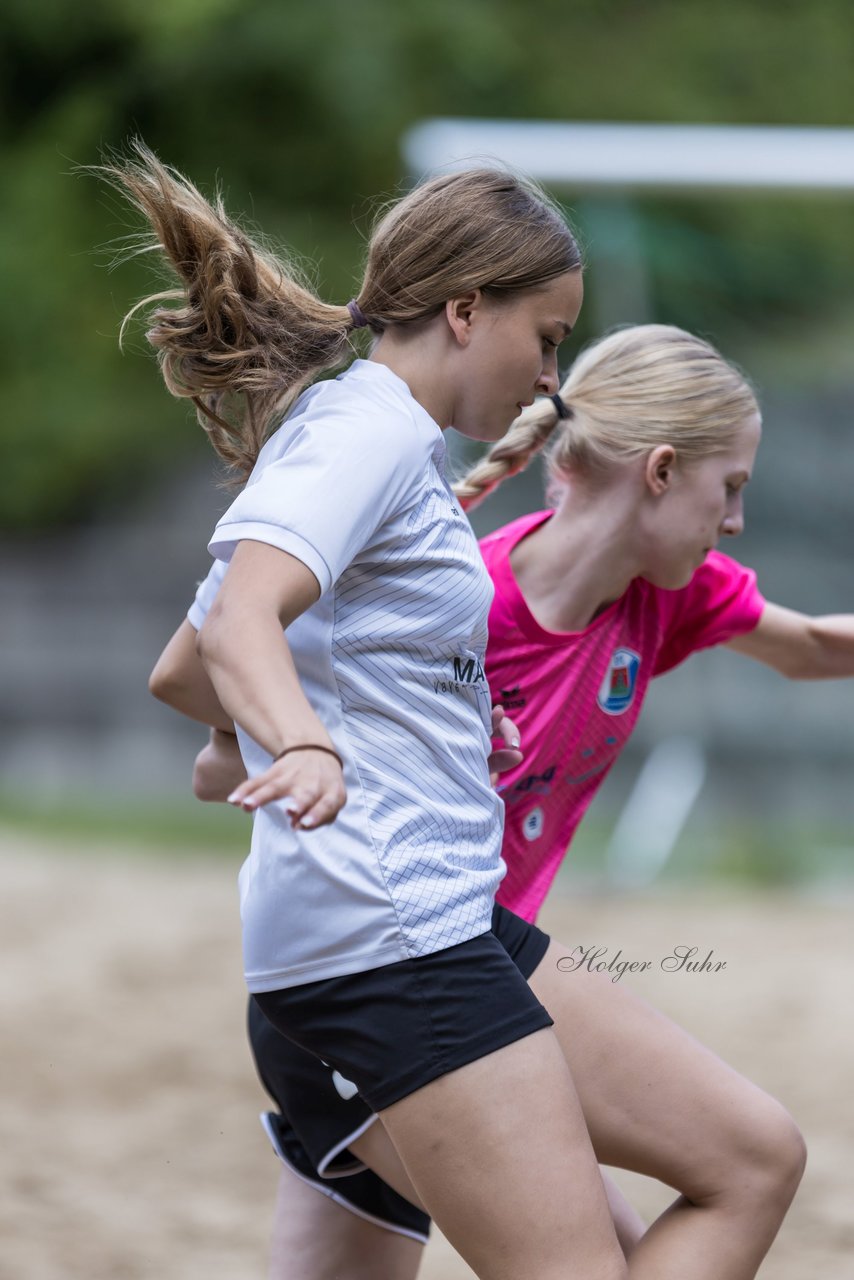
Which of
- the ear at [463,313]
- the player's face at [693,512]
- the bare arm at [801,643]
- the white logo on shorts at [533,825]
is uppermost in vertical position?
the ear at [463,313]

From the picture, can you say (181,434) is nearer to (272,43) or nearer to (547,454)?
(272,43)

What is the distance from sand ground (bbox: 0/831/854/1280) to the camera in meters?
3.21

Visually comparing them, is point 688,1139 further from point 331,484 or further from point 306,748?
point 331,484

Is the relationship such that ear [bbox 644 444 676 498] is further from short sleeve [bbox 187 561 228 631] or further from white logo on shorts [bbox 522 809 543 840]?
short sleeve [bbox 187 561 228 631]

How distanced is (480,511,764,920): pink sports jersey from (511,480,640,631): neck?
0.03m

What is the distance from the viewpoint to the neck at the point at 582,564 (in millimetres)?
2246

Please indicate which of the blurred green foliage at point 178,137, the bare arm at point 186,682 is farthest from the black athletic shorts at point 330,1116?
the blurred green foliage at point 178,137

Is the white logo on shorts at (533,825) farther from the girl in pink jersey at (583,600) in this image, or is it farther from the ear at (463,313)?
the ear at (463,313)

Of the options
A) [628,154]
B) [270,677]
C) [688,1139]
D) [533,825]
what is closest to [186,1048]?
[533,825]

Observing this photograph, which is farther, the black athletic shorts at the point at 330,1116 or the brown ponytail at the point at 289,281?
the black athletic shorts at the point at 330,1116

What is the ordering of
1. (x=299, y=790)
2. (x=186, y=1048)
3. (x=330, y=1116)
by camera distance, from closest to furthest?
(x=299, y=790) < (x=330, y=1116) < (x=186, y=1048)

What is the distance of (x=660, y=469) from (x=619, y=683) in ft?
1.04

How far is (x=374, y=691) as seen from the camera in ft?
5.34

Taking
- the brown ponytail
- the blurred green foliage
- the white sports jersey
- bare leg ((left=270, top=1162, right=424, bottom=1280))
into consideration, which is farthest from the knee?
the blurred green foliage
